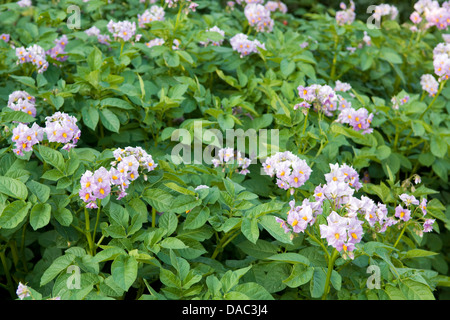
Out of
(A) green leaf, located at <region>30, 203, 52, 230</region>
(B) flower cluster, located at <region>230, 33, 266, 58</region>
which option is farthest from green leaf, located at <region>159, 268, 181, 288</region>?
(B) flower cluster, located at <region>230, 33, 266, 58</region>

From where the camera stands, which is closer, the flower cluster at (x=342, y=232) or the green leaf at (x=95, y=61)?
the flower cluster at (x=342, y=232)

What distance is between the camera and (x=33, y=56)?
226cm

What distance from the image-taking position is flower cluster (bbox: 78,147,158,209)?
145 centimetres

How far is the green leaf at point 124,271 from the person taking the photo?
132 centimetres

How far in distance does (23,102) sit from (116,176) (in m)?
0.71

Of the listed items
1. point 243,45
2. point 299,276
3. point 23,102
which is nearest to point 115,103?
point 23,102

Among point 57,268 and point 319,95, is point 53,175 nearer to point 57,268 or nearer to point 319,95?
point 57,268

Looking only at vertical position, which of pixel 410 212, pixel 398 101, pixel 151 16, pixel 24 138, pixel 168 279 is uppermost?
pixel 24 138

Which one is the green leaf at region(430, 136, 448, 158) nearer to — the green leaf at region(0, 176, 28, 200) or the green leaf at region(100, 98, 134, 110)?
the green leaf at region(100, 98, 134, 110)

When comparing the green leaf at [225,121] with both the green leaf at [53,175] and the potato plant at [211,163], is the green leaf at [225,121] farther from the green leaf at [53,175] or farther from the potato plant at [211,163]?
the green leaf at [53,175]

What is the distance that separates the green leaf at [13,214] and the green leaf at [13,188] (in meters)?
0.03

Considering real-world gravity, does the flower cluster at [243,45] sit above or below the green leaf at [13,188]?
below

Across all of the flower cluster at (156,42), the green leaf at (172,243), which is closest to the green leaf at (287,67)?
the flower cluster at (156,42)
